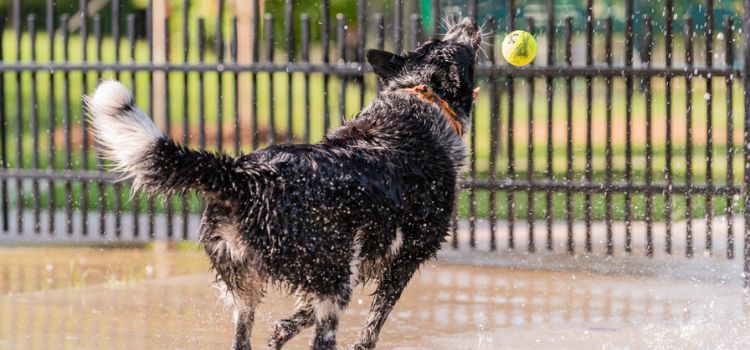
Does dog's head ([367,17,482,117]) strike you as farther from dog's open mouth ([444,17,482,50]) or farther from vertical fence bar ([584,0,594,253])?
vertical fence bar ([584,0,594,253])

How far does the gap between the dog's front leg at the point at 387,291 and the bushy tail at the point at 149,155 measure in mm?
1019

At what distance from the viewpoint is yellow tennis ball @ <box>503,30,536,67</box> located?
26.0 ft

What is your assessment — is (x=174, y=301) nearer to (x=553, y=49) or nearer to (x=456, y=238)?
(x=456, y=238)

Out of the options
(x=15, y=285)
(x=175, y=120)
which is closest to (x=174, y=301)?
(x=15, y=285)

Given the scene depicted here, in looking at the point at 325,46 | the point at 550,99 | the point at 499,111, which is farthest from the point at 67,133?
the point at 550,99

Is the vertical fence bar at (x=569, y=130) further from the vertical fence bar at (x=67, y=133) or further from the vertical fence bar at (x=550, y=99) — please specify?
the vertical fence bar at (x=67, y=133)

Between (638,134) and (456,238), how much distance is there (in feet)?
54.3

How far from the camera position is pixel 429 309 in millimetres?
7754

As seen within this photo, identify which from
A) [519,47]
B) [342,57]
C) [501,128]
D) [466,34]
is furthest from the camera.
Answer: [501,128]

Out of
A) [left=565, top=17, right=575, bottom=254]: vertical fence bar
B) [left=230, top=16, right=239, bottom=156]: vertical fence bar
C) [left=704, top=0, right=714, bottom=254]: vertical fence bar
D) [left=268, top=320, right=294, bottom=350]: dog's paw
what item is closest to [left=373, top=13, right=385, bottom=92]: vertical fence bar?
[left=230, top=16, right=239, bottom=156]: vertical fence bar

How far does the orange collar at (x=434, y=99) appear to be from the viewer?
Result: 21.2 feet

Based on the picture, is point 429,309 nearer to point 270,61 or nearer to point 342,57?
point 342,57

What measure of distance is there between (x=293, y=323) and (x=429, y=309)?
2.07 m

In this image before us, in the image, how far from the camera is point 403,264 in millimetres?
6160
